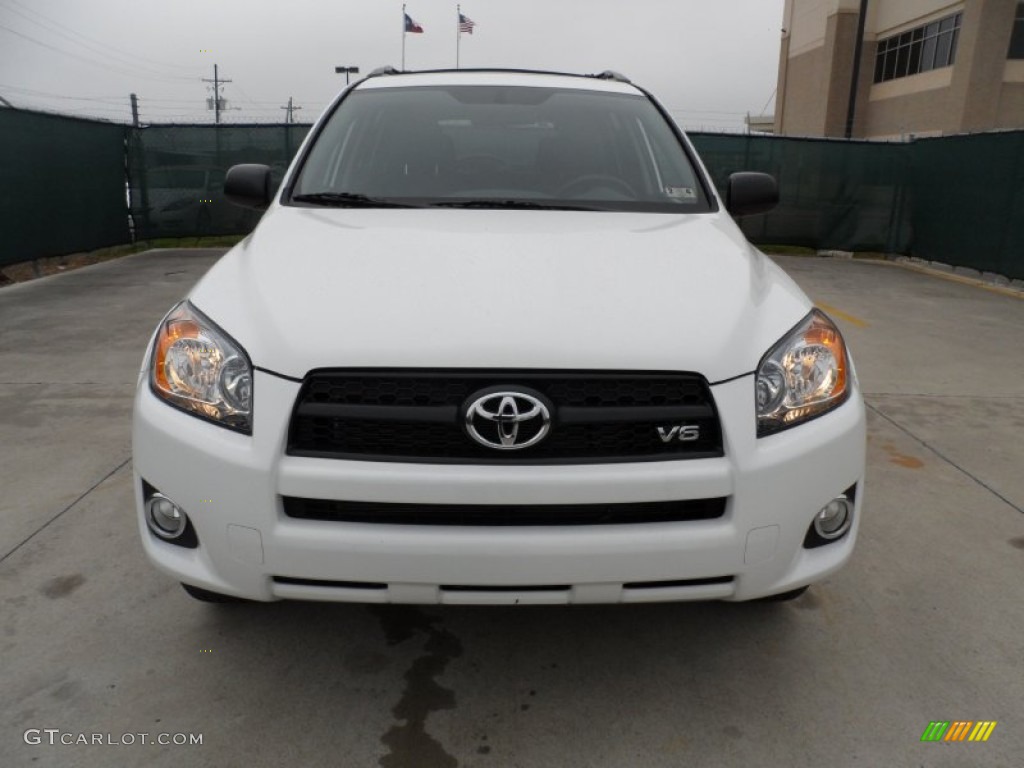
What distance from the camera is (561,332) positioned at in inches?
75.0

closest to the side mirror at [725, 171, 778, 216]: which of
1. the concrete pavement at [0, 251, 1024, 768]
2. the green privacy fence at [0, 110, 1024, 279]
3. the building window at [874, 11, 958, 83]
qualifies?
the concrete pavement at [0, 251, 1024, 768]

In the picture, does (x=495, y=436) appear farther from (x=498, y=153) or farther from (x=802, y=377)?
(x=498, y=153)

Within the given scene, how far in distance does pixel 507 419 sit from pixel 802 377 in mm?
777

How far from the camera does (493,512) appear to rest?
186cm

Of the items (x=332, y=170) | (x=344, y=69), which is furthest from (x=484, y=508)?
(x=344, y=69)

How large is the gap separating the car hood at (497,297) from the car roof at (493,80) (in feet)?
3.94

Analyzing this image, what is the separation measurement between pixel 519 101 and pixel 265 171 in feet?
3.59

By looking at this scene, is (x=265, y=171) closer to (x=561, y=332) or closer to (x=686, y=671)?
(x=561, y=332)

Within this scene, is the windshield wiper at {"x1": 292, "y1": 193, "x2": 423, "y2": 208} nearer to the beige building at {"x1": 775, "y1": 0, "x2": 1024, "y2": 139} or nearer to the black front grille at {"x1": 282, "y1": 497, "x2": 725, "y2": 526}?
→ the black front grille at {"x1": 282, "y1": 497, "x2": 725, "y2": 526}

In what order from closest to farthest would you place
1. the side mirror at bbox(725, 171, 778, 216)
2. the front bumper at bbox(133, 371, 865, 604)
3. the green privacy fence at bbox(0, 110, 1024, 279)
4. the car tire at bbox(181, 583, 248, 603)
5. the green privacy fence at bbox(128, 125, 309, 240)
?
the front bumper at bbox(133, 371, 865, 604), the car tire at bbox(181, 583, 248, 603), the side mirror at bbox(725, 171, 778, 216), the green privacy fence at bbox(0, 110, 1024, 279), the green privacy fence at bbox(128, 125, 309, 240)

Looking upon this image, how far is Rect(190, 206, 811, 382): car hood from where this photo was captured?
1873 mm

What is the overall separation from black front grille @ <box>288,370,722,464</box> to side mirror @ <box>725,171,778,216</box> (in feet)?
5.64

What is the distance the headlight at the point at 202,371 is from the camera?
1.91 metres

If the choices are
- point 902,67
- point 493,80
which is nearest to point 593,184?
point 493,80
